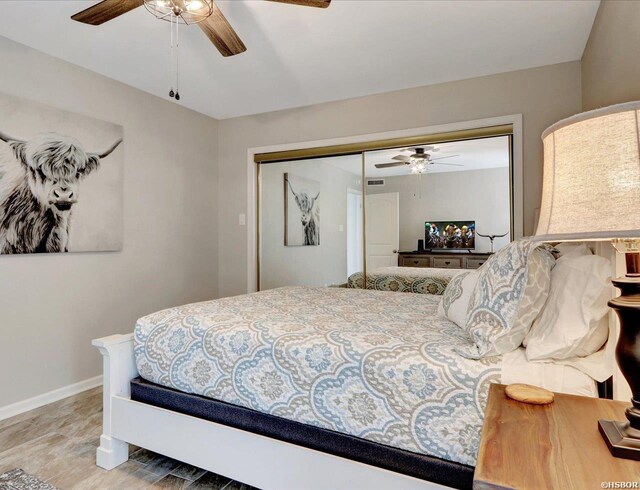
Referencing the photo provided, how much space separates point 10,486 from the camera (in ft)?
5.88

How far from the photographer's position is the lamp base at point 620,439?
77 cm

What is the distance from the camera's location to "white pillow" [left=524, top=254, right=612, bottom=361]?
1.34 m

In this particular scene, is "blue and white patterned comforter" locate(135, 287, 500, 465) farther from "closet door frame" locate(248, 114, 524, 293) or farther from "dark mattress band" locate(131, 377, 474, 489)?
"closet door frame" locate(248, 114, 524, 293)

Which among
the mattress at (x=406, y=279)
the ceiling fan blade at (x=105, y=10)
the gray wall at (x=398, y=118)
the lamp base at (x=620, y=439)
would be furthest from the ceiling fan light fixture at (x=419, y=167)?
the lamp base at (x=620, y=439)

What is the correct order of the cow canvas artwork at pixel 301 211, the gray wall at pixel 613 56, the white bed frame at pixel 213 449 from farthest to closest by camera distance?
the cow canvas artwork at pixel 301 211
the gray wall at pixel 613 56
the white bed frame at pixel 213 449

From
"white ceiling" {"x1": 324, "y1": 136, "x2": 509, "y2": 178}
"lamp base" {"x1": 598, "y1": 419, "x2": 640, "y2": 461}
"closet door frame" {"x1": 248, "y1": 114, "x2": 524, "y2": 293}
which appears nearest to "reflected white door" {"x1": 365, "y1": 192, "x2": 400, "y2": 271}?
"white ceiling" {"x1": 324, "y1": 136, "x2": 509, "y2": 178}

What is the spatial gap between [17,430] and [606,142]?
10.4 ft

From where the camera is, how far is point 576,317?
53.6 inches

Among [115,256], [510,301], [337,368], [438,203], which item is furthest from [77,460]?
[438,203]

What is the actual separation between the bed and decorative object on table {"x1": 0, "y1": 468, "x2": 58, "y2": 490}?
25 centimetres

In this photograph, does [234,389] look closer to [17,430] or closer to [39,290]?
[17,430]

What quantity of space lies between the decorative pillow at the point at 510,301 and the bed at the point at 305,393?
0.20 feet

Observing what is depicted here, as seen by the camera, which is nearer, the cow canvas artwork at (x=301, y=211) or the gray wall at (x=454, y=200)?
the gray wall at (x=454, y=200)

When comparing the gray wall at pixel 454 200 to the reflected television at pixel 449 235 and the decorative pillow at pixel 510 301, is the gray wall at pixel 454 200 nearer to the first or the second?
the reflected television at pixel 449 235
